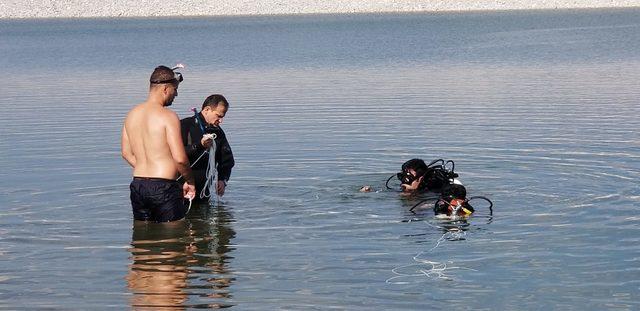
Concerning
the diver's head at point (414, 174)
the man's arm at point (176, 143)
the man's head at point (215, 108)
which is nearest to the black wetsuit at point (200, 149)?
the man's head at point (215, 108)

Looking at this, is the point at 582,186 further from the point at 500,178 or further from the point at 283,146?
the point at 283,146

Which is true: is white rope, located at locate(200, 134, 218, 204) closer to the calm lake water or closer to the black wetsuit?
the black wetsuit

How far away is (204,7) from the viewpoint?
469 feet

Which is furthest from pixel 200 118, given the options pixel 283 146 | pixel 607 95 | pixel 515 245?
pixel 607 95

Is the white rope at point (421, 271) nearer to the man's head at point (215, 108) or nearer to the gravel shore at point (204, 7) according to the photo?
the man's head at point (215, 108)

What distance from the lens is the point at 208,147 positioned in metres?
11.6

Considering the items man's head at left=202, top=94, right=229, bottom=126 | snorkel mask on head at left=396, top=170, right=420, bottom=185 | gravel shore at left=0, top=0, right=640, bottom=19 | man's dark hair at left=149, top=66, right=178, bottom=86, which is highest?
gravel shore at left=0, top=0, right=640, bottom=19

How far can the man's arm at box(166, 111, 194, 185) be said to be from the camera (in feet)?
33.2

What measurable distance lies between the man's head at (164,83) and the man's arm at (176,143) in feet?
0.53

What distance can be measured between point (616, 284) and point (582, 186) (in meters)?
4.72

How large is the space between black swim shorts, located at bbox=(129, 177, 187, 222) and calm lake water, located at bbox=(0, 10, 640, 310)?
0.42m

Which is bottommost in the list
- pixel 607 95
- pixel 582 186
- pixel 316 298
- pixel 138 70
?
pixel 316 298

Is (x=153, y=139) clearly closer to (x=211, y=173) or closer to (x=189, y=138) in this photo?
(x=189, y=138)

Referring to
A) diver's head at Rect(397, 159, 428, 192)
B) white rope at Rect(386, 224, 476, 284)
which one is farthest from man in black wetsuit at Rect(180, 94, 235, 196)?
white rope at Rect(386, 224, 476, 284)
